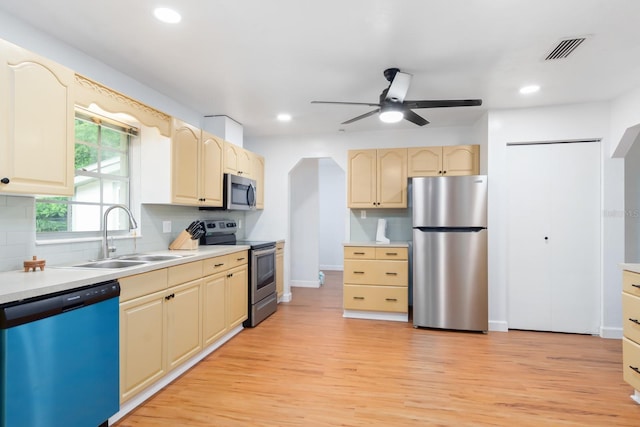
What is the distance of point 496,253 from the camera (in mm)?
3648

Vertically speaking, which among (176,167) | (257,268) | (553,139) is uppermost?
(553,139)

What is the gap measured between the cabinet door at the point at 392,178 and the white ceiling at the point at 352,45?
102cm

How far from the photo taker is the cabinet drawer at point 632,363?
2.15 metres

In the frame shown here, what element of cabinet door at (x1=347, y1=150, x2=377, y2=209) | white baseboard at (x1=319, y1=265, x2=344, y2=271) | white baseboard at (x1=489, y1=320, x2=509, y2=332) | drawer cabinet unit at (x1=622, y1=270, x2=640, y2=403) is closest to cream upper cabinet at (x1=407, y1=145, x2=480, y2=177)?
cabinet door at (x1=347, y1=150, x2=377, y2=209)

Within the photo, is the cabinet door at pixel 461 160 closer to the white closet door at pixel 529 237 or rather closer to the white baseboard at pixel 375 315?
the white closet door at pixel 529 237

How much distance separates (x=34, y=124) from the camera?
1728mm

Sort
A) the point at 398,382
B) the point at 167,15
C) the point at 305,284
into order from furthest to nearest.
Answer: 1. the point at 305,284
2. the point at 398,382
3. the point at 167,15

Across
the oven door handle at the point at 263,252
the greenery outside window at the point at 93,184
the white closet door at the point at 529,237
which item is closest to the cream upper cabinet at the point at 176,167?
the greenery outside window at the point at 93,184

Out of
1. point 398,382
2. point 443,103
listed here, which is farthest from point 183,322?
point 443,103

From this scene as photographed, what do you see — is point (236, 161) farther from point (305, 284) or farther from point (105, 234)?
point (305, 284)

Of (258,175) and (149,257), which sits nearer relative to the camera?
(149,257)

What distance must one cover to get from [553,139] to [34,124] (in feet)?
14.6

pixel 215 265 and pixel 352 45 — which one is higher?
pixel 352 45

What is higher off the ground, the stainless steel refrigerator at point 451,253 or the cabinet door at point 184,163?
the cabinet door at point 184,163
